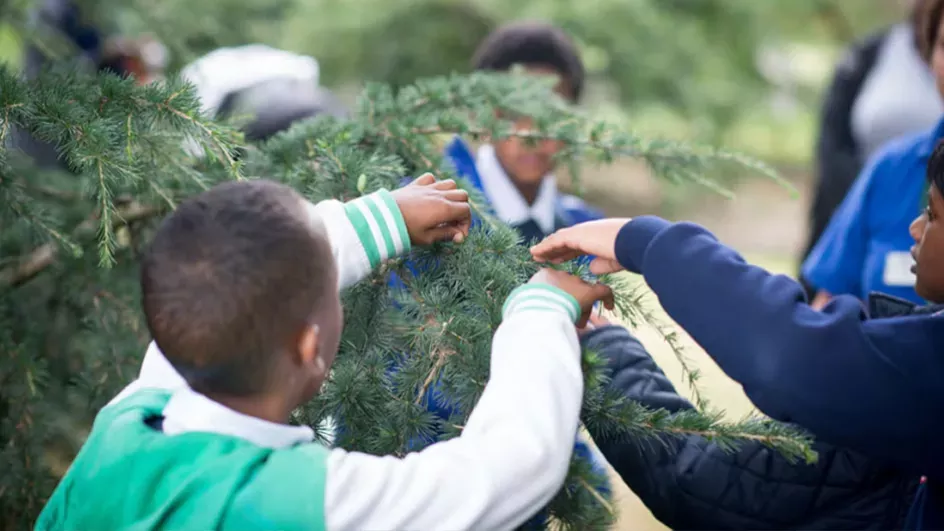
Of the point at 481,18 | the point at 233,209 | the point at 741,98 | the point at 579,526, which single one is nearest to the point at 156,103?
the point at 233,209

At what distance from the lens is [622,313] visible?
132cm

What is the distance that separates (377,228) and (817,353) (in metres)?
0.60

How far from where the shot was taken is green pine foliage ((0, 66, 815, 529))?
1269 mm

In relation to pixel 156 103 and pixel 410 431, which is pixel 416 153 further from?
pixel 410 431

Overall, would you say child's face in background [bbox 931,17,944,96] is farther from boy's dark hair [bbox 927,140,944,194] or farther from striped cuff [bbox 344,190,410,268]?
striped cuff [bbox 344,190,410,268]

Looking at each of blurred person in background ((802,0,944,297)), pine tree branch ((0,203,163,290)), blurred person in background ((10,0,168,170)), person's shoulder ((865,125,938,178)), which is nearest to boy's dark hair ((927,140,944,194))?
person's shoulder ((865,125,938,178))

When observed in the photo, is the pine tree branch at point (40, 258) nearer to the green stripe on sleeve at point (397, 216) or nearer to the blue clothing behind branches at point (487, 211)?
the blue clothing behind branches at point (487, 211)

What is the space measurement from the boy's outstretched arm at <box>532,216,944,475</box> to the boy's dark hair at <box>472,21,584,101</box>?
1.96 meters

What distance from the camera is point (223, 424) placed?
1034 millimetres

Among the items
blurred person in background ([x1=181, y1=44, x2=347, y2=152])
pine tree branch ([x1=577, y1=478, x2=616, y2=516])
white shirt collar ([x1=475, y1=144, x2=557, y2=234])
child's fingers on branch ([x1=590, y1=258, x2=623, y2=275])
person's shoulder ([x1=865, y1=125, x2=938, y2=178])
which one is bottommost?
white shirt collar ([x1=475, y1=144, x2=557, y2=234])

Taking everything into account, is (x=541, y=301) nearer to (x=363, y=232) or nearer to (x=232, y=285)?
(x=363, y=232)

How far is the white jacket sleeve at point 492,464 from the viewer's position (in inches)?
38.7

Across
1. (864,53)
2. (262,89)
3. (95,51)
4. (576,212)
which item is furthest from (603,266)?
(95,51)

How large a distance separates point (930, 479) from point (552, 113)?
3.58 feet
